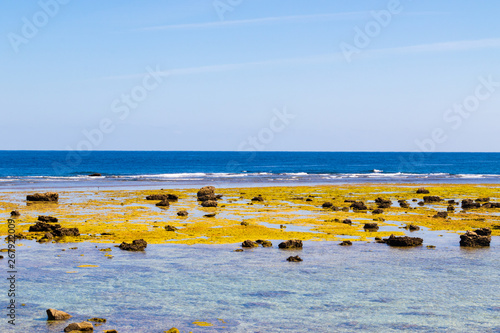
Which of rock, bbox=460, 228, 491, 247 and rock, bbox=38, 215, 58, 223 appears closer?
rock, bbox=460, 228, 491, 247

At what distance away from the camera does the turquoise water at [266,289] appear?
15.0m

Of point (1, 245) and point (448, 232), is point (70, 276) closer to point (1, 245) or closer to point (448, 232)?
point (1, 245)

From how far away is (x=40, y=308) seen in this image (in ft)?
52.6

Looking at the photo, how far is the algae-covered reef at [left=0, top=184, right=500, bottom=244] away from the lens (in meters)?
29.5

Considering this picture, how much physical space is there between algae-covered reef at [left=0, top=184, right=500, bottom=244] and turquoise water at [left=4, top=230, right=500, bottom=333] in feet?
11.7

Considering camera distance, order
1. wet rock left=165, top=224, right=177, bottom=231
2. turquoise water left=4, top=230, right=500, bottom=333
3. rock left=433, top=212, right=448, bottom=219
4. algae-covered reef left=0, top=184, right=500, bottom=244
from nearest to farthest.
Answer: turquoise water left=4, top=230, right=500, bottom=333 → algae-covered reef left=0, top=184, right=500, bottom=244 → wet rock left=165, top=224, right=177, bottom=231 → rock left=433, top=212, right=448, bottom=219

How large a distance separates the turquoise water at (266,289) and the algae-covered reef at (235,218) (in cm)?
358

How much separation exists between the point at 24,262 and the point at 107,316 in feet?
28.5

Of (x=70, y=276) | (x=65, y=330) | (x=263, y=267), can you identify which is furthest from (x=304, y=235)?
→ (x=65, y=330)

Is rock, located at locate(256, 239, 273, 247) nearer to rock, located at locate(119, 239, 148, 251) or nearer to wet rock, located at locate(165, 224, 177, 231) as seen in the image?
rock, located at locate(119, 239, 148, 251)

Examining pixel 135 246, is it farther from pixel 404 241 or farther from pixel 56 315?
pixel 404 241

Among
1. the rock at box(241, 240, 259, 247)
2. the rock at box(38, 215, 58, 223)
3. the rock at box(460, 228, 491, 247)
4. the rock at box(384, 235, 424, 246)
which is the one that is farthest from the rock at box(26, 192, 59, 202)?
the rock at box(460, 228, 491, 247)

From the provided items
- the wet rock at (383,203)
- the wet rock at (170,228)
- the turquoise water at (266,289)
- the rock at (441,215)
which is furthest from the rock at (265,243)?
the wet rock at (383,203)

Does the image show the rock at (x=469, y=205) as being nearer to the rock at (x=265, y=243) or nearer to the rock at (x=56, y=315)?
the rock at (x=265, y=243)
